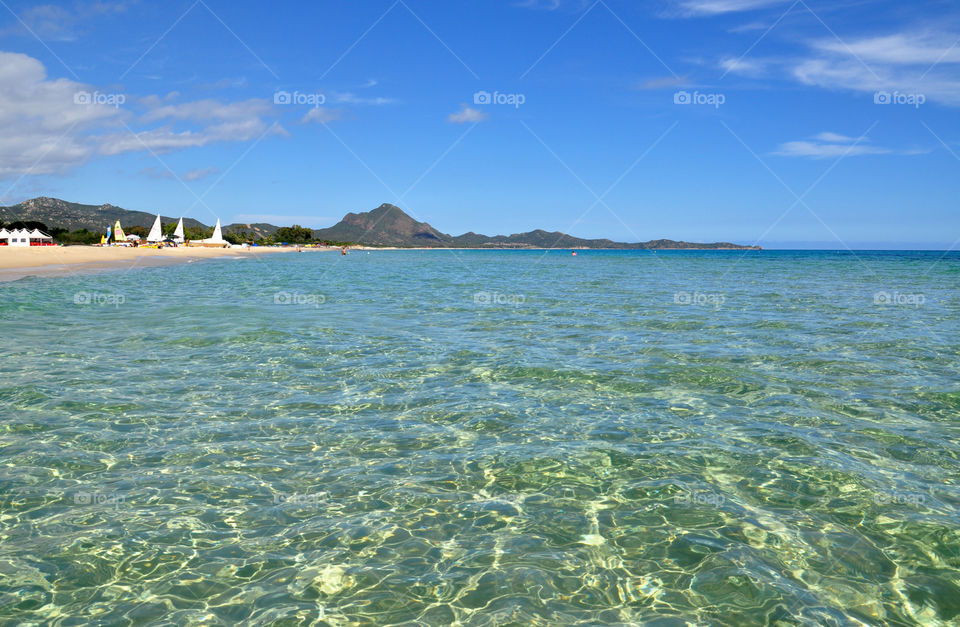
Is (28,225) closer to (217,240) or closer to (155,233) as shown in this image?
(155,233)

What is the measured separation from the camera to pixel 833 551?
20.9 ft

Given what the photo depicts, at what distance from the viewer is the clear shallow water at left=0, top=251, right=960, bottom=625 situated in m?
5.49

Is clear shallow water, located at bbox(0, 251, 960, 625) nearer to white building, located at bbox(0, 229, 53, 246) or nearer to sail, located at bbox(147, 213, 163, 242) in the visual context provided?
white building, located at bbox(0, 229, 53, 246)

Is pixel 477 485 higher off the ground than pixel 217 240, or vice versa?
pixel 217 240

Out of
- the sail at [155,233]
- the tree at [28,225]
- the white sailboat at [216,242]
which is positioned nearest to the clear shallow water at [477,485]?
the tree at [28,225]

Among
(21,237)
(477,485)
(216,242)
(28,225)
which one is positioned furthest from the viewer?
(216,242)

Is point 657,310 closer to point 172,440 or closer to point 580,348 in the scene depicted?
point 580,348

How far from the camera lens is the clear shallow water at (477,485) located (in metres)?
5.49

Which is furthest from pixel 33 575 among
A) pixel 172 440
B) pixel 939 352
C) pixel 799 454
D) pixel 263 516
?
pixel 939 352

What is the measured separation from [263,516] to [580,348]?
484 inches

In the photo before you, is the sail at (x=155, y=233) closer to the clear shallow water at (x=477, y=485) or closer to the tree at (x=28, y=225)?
the tree at (x=28, y=225)

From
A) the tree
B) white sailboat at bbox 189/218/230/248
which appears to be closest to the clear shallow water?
the tree

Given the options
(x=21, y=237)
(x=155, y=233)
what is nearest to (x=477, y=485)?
(x=21, y=237)

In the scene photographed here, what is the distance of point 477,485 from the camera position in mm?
7934
